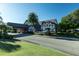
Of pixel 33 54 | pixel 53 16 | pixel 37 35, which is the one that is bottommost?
pixel 33 54

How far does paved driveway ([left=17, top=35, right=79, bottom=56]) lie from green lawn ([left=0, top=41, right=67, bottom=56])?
0.12 meters

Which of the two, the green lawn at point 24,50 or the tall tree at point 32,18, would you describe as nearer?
the green lawn at point 24,50

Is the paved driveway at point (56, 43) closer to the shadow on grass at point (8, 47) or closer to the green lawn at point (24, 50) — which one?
the green lawn at point (24, 50)

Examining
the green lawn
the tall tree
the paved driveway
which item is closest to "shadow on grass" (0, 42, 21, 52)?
the green lawn

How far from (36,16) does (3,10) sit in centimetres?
74

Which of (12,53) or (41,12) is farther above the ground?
(41,12)

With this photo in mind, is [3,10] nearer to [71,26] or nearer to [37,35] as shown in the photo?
[37,35]

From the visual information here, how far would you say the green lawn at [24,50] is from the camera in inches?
241

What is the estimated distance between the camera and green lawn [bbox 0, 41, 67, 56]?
612 cm

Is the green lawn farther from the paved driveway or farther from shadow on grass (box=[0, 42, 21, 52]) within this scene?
the paved driveway

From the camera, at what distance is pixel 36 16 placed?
629 cm

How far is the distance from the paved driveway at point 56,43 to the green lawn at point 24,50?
120mm

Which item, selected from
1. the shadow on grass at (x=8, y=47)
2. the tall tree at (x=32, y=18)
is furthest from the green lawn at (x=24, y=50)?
the tall tree at (x=32, y=18)

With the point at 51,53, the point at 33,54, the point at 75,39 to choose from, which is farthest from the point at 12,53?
the point at 75,39
